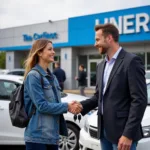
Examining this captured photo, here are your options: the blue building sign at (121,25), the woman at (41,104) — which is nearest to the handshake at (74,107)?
the woman at (41,104)

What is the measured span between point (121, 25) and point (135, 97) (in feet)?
63.0

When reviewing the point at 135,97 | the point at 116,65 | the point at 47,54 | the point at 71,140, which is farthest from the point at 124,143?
the point at 71,140

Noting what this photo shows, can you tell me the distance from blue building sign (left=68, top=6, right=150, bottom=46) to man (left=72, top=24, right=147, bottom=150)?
699 inches

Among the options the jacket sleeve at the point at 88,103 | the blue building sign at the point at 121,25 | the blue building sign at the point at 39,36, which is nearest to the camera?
the jacket sleeve at the point at 88,103

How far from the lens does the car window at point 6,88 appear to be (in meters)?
5.92

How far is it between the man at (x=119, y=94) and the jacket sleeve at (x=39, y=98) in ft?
1.29

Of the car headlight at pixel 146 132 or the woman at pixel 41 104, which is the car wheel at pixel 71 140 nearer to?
the car headlight at pixel 146 132

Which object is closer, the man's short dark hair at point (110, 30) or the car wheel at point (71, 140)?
the man's short dark hair at point (110, 30)

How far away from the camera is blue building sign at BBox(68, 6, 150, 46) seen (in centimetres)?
2029

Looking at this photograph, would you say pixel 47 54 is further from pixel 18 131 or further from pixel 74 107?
pixel 18 131

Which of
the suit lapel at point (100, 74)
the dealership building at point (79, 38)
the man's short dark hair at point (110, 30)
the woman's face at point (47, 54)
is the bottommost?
the suit lapel at point (100, 74)

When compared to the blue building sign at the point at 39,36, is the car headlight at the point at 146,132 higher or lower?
lower

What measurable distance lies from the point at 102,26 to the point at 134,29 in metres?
18.3

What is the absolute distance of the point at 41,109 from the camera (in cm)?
292
